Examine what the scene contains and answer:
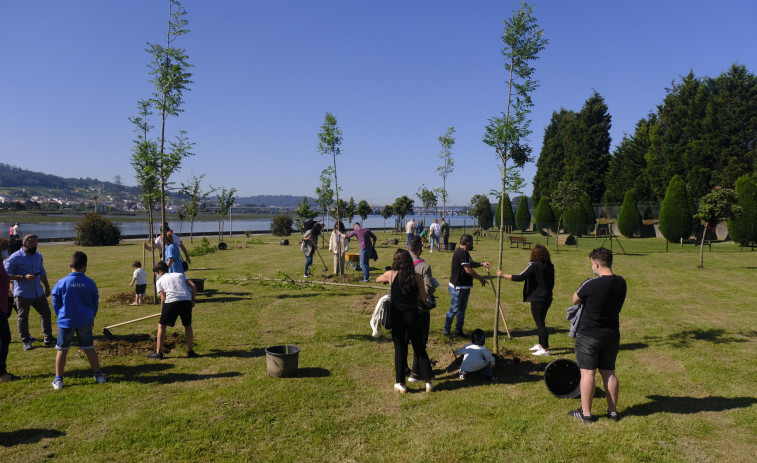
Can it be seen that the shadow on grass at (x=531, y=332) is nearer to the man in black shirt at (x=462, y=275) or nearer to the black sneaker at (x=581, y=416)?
the man in black shirt at (x=462, y=275)

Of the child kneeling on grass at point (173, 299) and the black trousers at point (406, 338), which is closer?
the black trousers at point (406, 338)

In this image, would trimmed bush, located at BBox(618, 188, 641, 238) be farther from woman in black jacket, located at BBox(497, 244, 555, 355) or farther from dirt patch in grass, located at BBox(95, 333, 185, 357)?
dirt patch in grass, located at BBox(95, 333, 185, 357)

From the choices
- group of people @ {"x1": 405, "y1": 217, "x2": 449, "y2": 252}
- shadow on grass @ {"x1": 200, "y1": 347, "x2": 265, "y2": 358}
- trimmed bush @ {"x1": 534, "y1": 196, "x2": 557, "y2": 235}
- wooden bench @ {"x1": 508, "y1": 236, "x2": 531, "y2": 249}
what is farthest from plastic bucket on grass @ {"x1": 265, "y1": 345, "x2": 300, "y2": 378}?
trimmed bush @ {"x1": 534, "y1": 196, "x2": 557, "y2": 235}

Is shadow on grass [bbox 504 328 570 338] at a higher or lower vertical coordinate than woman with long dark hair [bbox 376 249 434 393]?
lower

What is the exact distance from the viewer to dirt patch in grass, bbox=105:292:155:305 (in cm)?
1151

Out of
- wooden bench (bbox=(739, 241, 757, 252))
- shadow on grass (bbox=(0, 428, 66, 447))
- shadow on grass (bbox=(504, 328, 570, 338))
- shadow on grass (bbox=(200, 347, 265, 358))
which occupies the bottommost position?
shadow on grass (bbox=(200, 347, 265, 358))

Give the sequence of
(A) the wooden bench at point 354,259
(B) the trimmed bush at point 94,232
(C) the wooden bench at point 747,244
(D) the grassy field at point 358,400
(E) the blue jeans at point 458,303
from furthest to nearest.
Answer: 1. (B) the trimmed bush at point 94,232
2. (C) the wooden bench at point 747,244
3. (A) the wooden bench at point 354,259
4. (E) the blue jeans at point 458,303
5. (D) the grassy field at point 358,400

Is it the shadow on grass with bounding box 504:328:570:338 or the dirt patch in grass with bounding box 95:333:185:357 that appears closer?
the dirt patch in grass with bounding box 95:333:185:357

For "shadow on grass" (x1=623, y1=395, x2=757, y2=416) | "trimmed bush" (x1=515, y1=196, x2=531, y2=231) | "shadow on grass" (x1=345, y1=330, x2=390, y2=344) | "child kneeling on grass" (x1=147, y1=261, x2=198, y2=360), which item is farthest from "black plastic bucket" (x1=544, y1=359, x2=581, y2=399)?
"trimmed bush" (x1=515, y1=196, x2=531, y2=231)

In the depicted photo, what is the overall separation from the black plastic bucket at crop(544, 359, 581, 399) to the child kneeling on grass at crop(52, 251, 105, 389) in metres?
6.01

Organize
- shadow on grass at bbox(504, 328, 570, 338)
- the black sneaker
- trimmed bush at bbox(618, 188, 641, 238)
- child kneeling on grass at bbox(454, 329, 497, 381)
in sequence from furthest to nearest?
trimmed bush at bbox(618, 188, 641, 238), shadow on grass at bbox(504, 328, 570, 338), child kneeling on grass at bbox(454, 329, 497, 381), the black sneaker

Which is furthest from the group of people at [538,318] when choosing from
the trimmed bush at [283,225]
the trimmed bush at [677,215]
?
the trimmed bush at [283,225]

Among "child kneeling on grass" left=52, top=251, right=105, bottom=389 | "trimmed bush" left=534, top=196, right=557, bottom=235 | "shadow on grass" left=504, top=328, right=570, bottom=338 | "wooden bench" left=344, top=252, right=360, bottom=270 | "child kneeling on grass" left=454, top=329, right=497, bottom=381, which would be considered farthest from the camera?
"trimmed bush" left=534, top=196, right=557, bottom=235

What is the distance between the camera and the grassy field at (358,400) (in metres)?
4.47
